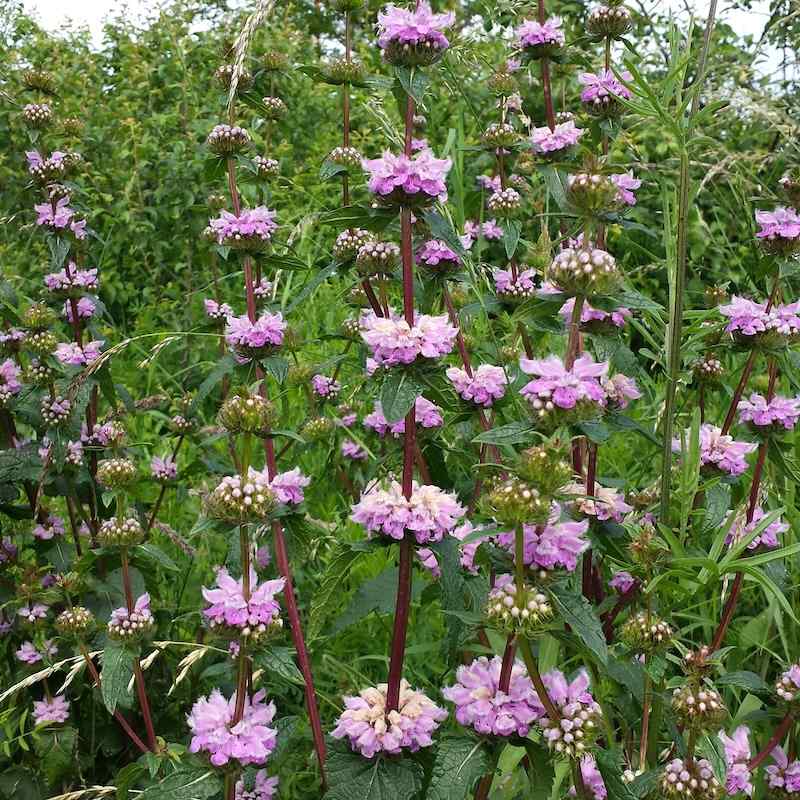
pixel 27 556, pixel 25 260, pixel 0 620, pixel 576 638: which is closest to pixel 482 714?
pixel 576 638

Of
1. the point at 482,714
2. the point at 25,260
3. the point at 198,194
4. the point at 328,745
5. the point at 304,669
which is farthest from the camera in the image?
the point at 198,194

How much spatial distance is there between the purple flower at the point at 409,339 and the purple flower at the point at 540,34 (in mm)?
1097

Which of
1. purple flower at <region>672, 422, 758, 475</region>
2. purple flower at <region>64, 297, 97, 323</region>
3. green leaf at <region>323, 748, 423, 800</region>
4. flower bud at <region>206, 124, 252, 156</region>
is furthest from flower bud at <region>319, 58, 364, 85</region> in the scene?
green leaf at <region>323, 748, 423, 800</region>

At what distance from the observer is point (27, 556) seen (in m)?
2.87

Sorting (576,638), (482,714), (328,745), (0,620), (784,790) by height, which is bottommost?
(0,620)

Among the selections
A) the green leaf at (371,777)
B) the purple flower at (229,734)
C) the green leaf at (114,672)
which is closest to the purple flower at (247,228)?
the green leaf at (114,672)

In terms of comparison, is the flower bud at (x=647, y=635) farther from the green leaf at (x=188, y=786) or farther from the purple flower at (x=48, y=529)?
the purple flower at (x=48, y=529)

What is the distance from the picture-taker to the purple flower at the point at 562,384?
1.28 meters

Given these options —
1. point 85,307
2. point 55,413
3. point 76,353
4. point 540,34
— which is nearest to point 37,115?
point 85,307

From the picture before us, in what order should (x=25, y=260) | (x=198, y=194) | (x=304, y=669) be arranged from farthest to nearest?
(x=198, y=194) < (x=25, y=260) < (x=304, y=669)

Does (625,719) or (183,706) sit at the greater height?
(625,719)

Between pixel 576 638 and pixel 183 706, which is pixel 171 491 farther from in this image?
pixel 576 638

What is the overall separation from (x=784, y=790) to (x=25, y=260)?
4241mm

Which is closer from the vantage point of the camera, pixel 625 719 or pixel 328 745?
pixel 328 745
